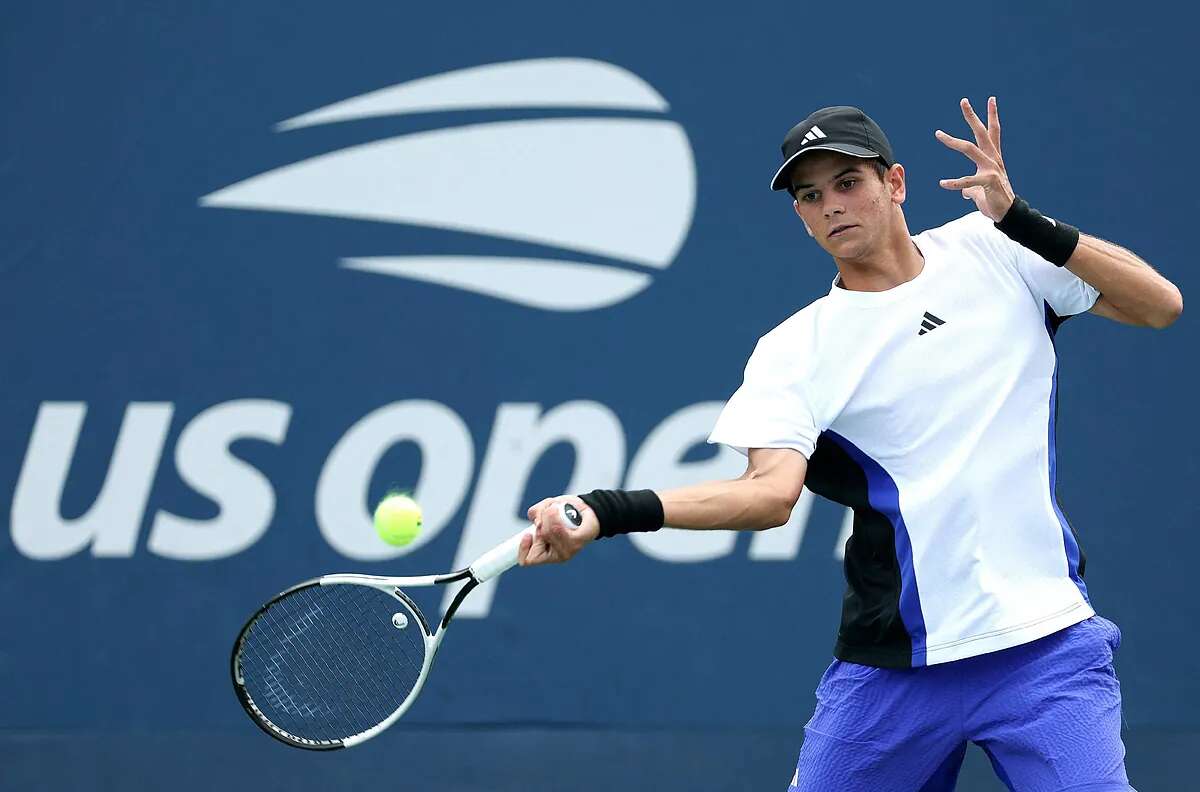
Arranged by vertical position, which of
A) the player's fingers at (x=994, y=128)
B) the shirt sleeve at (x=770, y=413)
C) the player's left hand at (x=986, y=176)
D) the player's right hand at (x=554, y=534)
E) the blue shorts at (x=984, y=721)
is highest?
the player's fingers at (x=994, y=128)

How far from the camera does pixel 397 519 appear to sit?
3309 mm

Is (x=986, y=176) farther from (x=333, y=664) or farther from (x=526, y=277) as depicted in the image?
(x=526, y=277)

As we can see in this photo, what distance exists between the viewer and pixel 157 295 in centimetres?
476

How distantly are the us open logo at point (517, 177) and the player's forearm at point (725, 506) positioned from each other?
1.98 m

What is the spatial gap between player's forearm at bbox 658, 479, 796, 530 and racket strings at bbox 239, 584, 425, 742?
101 cm

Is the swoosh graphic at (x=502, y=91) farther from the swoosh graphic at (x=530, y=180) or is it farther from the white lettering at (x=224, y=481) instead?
the white lettering at (x=224, y=481)

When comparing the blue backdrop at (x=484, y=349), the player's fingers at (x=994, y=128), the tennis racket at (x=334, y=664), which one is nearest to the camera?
the player's fingers at (x=994, y=128)

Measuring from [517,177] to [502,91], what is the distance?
253mm

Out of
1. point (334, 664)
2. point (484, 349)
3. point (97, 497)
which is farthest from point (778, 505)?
point (97, 497)

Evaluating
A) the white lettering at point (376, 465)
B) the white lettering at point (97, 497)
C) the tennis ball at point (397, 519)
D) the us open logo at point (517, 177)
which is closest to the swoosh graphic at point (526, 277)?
the us open logo at point (517, 177)

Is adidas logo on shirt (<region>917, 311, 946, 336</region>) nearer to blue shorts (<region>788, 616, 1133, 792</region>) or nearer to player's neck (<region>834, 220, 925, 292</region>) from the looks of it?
player's neck (<region>834, 220, 925, 292</region>)

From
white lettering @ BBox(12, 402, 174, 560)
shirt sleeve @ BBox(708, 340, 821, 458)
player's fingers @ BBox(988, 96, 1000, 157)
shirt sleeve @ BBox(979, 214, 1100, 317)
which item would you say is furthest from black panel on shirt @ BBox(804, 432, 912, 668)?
white lettering @ BBox(12, 402, 174, 560)

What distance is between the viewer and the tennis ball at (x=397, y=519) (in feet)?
10.8

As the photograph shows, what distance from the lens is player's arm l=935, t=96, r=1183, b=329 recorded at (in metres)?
2.86
